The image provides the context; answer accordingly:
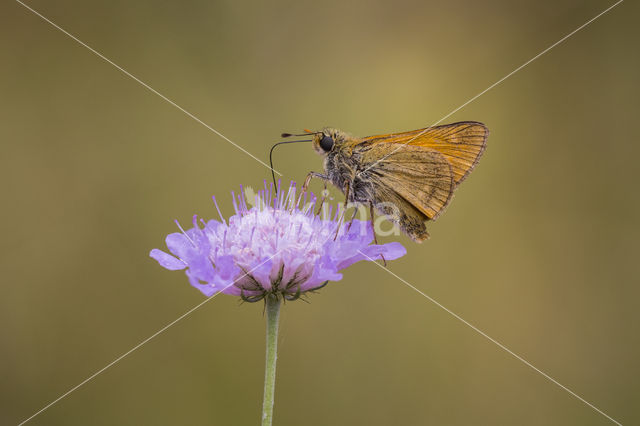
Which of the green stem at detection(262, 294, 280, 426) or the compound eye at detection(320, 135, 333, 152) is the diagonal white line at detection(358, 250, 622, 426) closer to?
the compound eye at detection(320, 135, 333, 152)

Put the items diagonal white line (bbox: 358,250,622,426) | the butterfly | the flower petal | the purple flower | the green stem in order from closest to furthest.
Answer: the green stem
the purple flower
the flower petal
the butterfly
diagonal white line (bbox: 358,250,622,426)

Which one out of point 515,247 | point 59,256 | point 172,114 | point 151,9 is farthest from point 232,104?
point 515,247

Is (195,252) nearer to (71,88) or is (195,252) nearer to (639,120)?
(71,88)

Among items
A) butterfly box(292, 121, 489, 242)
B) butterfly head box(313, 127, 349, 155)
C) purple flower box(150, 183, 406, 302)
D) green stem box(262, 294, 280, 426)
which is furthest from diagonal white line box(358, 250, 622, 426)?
green stem box(262, 294, 280, 426)

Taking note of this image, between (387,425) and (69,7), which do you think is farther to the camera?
(69,7)

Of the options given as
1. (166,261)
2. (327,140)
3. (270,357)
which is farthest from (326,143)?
(270,357)
